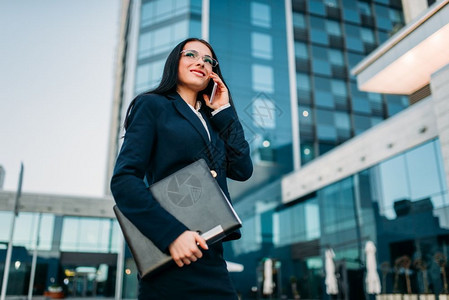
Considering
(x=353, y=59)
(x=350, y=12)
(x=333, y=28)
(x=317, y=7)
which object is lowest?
(x=353, y=59)

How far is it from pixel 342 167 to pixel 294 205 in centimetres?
598

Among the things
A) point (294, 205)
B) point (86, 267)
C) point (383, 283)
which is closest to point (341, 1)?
point (294, 205)

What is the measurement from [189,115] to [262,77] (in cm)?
2946

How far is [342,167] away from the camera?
22.0m

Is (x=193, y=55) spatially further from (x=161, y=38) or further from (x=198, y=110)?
(x=161, y=38)

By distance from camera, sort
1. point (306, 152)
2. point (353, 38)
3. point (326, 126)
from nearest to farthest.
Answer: point (306, 152), point (326, 126), point (353, 38)

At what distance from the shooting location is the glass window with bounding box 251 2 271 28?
100 ft

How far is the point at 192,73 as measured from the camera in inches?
77.6

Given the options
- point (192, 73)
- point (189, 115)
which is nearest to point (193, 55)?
point (192, 73)

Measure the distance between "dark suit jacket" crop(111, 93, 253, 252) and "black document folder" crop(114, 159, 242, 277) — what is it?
4 cm

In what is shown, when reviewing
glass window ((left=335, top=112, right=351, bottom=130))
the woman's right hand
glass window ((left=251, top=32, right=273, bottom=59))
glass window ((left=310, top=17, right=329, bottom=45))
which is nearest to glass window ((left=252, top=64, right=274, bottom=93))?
glass window ((left=251, top=32, right=273, bottom=59))

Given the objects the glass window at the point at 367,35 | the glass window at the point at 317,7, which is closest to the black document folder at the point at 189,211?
the glass window at the point at 317,7

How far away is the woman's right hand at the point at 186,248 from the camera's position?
138 centimetres

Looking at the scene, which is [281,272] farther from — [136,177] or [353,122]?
[136,177]
